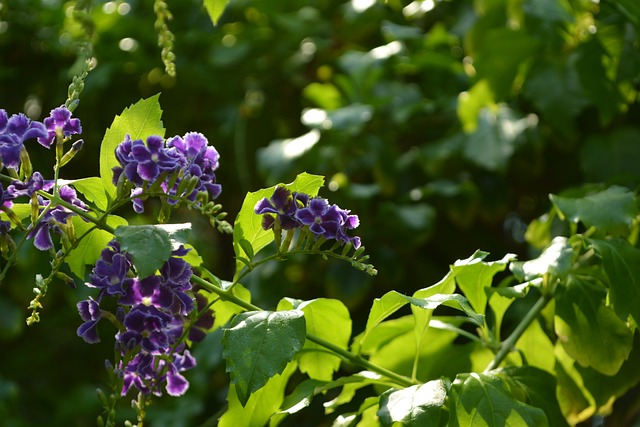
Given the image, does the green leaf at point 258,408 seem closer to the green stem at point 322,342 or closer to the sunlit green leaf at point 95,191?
the green stem at point 322,342

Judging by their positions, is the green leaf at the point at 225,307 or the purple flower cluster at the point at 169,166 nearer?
the purple flower cluster at the point at 169,166

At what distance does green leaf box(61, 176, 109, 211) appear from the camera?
960 millimetres

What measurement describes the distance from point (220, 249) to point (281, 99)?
421 mm

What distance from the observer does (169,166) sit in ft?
2.92

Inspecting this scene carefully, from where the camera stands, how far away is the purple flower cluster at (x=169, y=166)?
0.89 metres

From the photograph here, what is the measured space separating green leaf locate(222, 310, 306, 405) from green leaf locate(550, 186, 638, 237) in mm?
426

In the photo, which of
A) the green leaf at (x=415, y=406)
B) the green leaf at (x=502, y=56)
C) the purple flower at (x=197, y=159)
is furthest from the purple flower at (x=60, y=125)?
the green leaf at (x=502, y=56)

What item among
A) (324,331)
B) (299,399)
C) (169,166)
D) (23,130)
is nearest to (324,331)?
(324,331)

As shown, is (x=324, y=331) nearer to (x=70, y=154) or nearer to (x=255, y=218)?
(x=255, y=218)

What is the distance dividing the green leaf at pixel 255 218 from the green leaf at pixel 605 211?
36cm

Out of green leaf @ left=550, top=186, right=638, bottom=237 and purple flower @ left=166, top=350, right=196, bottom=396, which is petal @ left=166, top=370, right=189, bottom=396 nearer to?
purple flower @ left=166, top=350, right=196, bottom=396

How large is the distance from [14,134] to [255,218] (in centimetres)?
27

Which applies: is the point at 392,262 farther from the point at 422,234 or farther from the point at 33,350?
the point at 33,350

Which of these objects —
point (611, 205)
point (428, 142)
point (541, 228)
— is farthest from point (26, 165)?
point (428, 142)
